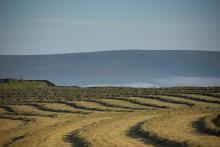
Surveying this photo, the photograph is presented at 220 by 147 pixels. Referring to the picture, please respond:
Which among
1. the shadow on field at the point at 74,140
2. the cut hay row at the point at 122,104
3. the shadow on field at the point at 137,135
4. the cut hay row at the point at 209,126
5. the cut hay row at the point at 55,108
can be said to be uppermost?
the cut hay row at the point at 122,104

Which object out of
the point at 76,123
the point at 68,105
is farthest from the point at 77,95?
the point at 76,123

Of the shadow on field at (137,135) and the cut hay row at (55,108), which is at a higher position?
the cut hay row at (55,108)

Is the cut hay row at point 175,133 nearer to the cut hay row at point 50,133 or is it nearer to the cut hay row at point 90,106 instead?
the cut hay row at point 50,133

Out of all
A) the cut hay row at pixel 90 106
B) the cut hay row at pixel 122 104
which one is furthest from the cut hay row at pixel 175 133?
the cut hay row at pixel 122 104

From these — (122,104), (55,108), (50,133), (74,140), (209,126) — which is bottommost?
(74,140)

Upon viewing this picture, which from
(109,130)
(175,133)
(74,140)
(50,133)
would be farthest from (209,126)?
(50,133)

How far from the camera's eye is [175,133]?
24.4m

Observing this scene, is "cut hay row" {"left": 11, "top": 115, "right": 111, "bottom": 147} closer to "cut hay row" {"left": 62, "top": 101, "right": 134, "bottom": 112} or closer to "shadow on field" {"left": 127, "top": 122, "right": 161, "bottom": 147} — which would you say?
"shadow on field" {"left": 127, "top": 122, "right": 161, "bottom": 147}

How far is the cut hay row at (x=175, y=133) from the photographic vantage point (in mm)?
21109

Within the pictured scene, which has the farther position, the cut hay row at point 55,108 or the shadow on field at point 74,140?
the cut hay row at point 55,108

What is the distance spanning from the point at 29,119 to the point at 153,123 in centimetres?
1126

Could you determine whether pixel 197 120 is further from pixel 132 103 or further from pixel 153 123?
pixel 132 103

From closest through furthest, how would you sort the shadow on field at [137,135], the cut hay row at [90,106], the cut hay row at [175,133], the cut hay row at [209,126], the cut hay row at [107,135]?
the cut hay row at [175,133], the cut hay row at [107,135], the shadow on field at [137,135], the cut hay row at [209,126], the cut hay row at [90,106]

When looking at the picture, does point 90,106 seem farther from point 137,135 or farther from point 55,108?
point 137,135
